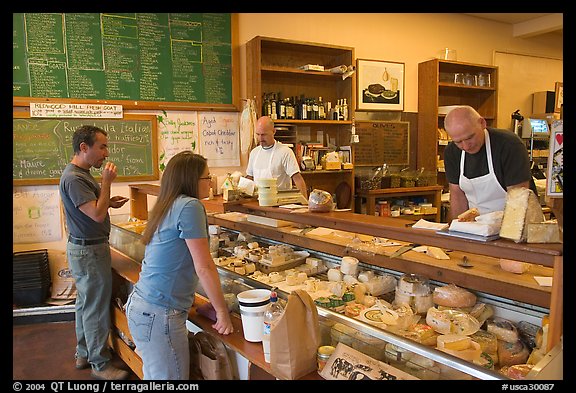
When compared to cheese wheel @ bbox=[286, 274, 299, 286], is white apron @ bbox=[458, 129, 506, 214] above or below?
above

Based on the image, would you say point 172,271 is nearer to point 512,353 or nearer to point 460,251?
point 460,251

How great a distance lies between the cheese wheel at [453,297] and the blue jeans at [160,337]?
3.97 ft

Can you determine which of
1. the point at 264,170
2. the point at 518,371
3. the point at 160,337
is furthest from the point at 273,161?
the point at 518,371

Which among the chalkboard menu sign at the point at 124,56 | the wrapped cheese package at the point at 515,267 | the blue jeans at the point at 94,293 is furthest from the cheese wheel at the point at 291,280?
the chalkboard menu sign at the point at 124,56

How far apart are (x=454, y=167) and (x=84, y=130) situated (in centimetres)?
272

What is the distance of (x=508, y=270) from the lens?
207 centimetres

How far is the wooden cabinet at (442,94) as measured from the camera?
251 inches

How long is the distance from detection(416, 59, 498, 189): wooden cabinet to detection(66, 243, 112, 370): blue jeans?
15.7ft

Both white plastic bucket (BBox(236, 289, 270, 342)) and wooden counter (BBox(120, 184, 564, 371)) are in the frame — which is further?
white plastic bucket (BBox(236, 289, 270, 342))

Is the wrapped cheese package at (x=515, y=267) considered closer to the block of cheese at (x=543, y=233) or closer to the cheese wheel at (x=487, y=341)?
the cheese wheel at (x=487, y=341)

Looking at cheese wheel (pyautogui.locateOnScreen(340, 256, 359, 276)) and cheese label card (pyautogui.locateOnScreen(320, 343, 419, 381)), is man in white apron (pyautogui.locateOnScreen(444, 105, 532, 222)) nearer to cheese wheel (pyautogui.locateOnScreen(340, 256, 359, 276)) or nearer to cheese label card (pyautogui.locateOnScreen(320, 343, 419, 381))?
cheese wheel (pyautogui.locateOnScreen(340, 256, 359, 276))

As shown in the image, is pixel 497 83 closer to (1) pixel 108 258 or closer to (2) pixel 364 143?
(2) pixel 364 143

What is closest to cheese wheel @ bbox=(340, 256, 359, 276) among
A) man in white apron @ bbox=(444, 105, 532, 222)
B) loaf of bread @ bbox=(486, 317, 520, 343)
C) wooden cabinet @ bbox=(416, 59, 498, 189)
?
loaf of bread @ bbox=(486, 317, 520, 343)

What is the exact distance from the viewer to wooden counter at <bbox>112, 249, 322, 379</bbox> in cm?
190
